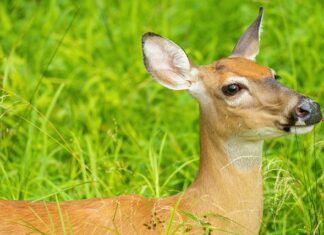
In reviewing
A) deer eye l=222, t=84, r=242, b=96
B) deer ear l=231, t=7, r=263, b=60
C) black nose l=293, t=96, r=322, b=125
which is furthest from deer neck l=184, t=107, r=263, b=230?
deer ear l=231, t=7, r=263, b=60

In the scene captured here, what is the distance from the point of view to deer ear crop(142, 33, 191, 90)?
17.0 feet

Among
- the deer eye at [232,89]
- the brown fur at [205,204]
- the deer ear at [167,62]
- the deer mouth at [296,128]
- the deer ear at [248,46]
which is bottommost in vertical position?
the brown fur at [205,204]

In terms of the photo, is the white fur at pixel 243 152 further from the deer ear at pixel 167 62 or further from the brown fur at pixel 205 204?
the deer ear at pixel 167 62

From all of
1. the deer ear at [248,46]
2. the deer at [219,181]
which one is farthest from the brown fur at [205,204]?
the deer ear at [248,46]

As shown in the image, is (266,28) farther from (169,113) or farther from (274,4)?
(169,113)

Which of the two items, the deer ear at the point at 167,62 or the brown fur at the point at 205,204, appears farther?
the deer ear at the point at 167,62

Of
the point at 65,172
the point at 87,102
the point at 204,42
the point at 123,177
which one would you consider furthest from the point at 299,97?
the point at 204,42

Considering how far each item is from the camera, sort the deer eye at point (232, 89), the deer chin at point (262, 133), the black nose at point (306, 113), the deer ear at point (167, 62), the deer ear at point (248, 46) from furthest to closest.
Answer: the deer ear at point (248, 46) → the deer ear at point (167, 62) → the deer eye at point (232, 89) → the deer chin at point (262, 133) → the black nose at point (306, 113)

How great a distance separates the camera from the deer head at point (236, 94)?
186 inches

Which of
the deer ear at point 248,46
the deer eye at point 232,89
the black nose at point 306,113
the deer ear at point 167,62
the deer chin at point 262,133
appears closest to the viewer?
Result: the black nose at point 306,113

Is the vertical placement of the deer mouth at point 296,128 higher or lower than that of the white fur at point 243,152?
higher

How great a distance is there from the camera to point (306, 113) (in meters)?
4.65

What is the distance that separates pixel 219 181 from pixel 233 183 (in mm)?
63

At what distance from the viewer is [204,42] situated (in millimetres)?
7605
